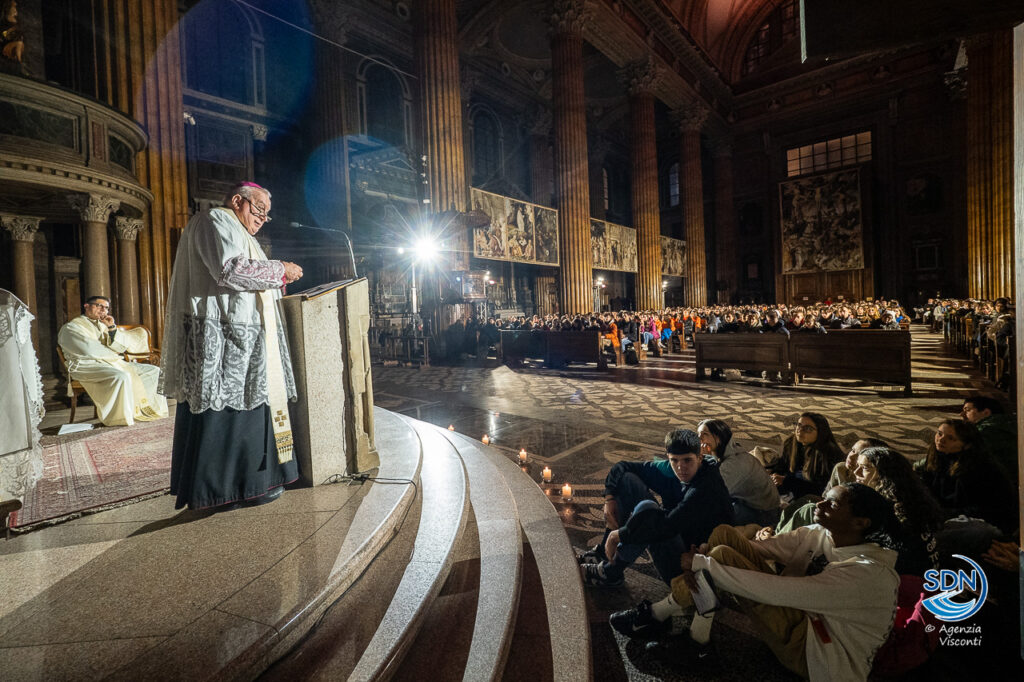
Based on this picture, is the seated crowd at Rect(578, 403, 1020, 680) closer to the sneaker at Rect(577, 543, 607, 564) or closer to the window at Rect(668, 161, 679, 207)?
the sneaker at Rect(577, 543, 607, 564)

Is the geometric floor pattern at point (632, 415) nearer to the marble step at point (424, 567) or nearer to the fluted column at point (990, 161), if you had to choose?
the marble step at point (424, 567)

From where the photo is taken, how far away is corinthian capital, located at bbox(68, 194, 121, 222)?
5473 millimetres

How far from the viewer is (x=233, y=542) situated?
1.96 metres

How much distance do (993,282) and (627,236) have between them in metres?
12.0

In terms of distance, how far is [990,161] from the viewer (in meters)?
15.3

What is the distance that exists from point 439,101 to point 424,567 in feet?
36.2

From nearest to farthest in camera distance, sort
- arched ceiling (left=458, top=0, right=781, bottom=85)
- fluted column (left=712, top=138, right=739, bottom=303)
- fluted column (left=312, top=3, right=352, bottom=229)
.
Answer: fluted column (left=312, top=3, right=352, bottom=229) → arched ceiling (left=458, top=0, right=781, bottom=85) → fluted column (left=712, top=138, right=739, bottom=303)

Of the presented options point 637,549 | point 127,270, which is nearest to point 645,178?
point 127,270

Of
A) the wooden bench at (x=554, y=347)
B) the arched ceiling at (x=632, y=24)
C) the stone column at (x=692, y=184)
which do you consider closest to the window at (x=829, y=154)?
the arched ceiling at (x=632, y=24)

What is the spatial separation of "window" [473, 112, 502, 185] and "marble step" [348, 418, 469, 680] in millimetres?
18452

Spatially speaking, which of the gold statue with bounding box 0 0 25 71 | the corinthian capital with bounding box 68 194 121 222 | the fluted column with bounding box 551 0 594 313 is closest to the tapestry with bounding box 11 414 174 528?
the corinthian capital with bounding box 68 194 121 222

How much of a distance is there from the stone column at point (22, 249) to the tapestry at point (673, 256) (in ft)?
69.9

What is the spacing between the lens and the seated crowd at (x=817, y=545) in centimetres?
147

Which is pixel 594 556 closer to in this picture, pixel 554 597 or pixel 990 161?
pixel 554 597
